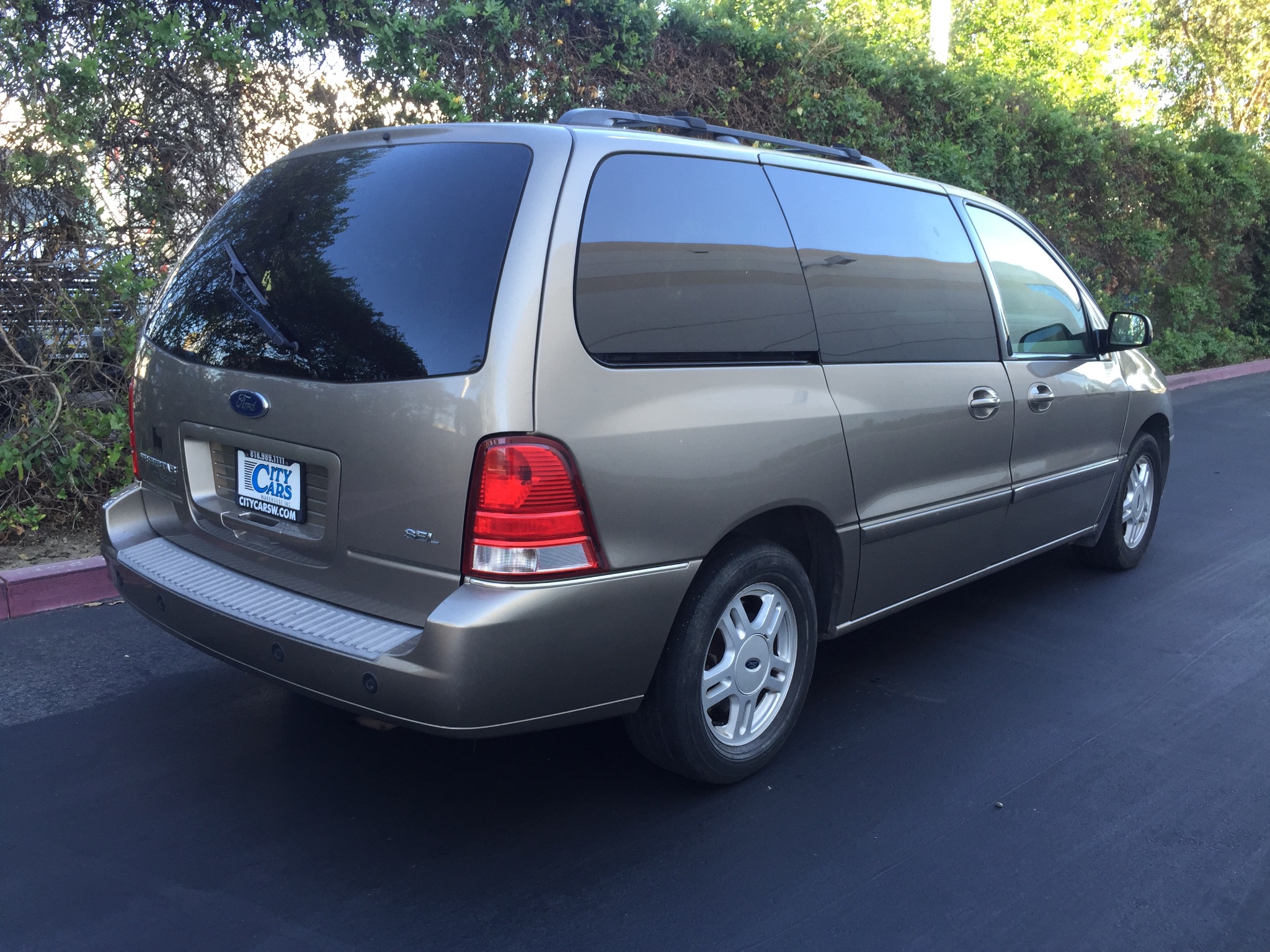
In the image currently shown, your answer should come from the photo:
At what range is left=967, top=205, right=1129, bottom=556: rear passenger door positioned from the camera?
14.3ft

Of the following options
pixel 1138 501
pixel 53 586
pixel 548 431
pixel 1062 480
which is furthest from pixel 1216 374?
pixel 548 431

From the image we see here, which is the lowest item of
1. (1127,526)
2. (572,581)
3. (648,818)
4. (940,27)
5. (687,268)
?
(648,818)

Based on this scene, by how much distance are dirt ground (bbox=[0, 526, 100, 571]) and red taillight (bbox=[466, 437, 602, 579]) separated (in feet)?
10.9

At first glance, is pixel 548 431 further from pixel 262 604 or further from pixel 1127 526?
pixel 1127 526

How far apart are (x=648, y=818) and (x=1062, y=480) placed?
253 cm

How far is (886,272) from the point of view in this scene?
3725 millimetres

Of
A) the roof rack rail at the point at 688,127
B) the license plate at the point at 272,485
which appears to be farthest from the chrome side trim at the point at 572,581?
the roof rack rail at the point at 688,127

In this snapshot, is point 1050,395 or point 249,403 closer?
point 249,403

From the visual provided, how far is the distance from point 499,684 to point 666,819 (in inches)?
33.0

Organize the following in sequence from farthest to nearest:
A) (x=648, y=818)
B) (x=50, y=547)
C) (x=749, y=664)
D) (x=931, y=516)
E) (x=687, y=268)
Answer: (x=50, y=547) → (x=931, y=516) → (x=749, y=664) → (x=648, y=818) → (x=687, y=268)

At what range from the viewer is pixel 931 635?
15.4ft

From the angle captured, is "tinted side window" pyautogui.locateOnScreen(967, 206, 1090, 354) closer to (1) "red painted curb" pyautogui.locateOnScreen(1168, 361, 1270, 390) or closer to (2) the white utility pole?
(1) "red painted curb" pyautogui.locateOnScreen(1168, 361, 1270, 390)

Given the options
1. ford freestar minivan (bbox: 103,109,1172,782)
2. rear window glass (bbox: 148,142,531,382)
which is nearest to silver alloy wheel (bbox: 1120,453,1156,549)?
ford freestar minivan (bbox: 103,109,1172,782)

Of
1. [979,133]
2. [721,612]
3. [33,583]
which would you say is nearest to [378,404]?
[721,612]
